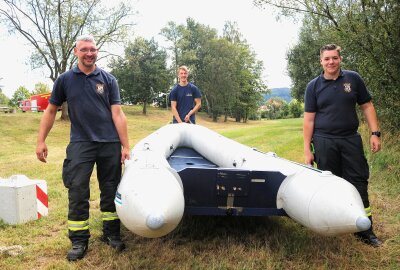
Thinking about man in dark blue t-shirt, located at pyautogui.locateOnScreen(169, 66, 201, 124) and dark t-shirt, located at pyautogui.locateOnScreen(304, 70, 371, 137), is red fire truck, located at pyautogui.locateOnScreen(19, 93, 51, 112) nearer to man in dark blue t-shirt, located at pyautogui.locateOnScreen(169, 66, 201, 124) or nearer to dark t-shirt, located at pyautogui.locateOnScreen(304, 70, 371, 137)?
man in dark blue t-shirt, located at pyautogui.locateOnScreen(169, 66, 201, 124)

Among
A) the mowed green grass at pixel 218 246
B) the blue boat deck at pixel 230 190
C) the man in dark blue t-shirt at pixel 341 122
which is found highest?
the man in dark blue t-shirt at pixel 341 122

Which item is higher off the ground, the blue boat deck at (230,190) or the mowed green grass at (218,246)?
the blue boat deck at (230,190)

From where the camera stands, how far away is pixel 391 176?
20.4 feet

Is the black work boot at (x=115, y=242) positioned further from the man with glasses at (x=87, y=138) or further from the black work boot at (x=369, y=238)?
the black work boot at (x=369, y=238)

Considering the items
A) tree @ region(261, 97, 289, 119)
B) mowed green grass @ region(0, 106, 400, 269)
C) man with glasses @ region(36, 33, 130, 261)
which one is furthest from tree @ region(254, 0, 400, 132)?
tree @ region(261, 97, 289, 119)

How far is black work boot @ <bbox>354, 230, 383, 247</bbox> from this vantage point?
12.3 feet

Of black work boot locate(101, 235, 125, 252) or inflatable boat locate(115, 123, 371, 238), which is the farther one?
black work boot locate(101, 235, 125, 252)

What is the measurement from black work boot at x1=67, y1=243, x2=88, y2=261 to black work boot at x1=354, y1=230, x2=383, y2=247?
2.64 meters

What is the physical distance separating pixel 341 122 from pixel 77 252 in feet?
9.26

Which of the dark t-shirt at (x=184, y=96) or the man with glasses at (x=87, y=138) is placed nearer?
the man with glasses at (x=87, y=138)

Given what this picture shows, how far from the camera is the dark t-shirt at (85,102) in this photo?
377 centimetres

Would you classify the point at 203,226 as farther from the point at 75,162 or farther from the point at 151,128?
the point at 151,128

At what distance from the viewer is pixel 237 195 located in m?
3.53

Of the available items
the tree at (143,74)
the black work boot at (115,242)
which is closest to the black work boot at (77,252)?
the black work boot at (115,242)
